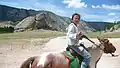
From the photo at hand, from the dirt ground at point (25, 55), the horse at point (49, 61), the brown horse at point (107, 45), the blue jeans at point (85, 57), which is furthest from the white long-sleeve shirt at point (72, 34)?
the brown horse at point (107, 45)

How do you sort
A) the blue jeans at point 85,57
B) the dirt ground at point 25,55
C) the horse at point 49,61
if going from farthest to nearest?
the dirt ground at point 25,55 < the blue jeans at point 85,57 < the horse at point 49,61

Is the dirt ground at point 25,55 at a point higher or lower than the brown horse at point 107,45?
lower

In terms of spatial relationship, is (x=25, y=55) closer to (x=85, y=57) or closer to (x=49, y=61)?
(x=85, y=57)

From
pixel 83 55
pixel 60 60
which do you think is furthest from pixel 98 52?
pixel 60 60

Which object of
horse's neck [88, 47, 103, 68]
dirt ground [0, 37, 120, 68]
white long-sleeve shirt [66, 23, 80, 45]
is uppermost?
white long-sleeve shirt [66, 23, 80, 45]

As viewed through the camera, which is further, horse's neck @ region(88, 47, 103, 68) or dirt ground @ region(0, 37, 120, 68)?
dirt ground @ region(0, 37, 120, 68)

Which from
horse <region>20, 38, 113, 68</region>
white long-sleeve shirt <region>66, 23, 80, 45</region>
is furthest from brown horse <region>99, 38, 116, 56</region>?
horse <region>20, 38, 113, 68</region>

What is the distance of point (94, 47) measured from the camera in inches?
395

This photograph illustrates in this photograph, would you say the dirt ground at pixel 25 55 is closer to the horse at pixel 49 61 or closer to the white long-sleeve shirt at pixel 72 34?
the white long-sleeve shirt at pixel 72 34

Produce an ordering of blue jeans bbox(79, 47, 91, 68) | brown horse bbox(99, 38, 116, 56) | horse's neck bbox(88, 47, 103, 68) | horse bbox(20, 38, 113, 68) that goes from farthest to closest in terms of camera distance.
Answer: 1. brown horse bbox(99, 38, 116, 56)
2. horse's neck bbox(88, 47, 103, 68)
3. blue jeans bbox(79, 47, 91, 68)
4. horse bbox(20, 38, 113, 68)

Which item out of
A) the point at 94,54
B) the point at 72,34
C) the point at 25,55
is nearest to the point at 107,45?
the point at 94,54

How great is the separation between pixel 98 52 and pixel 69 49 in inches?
46.7

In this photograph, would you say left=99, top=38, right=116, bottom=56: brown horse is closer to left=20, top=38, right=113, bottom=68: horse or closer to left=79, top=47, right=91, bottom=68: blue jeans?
left=79, top=47, right=91, bottom=68: blue jeans

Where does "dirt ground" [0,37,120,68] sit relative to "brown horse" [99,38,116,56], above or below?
below
